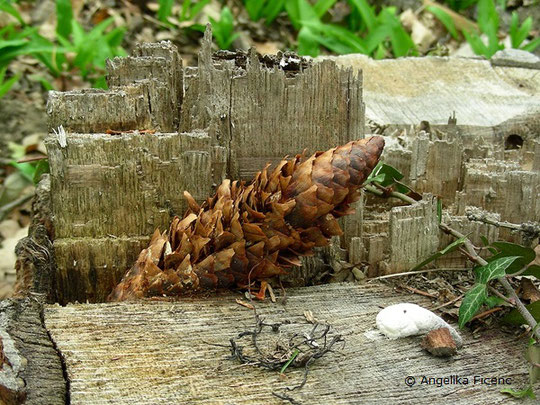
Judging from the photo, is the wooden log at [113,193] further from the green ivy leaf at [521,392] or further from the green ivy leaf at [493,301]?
the green ivy leaf at [521,392]

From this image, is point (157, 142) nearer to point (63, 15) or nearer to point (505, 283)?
point (505, 283)

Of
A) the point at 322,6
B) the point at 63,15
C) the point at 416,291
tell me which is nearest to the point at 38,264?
A: the point at 416,291

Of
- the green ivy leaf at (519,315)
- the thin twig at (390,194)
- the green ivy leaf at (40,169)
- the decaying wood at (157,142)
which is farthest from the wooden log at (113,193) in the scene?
the green ivy leaf at (519,315)

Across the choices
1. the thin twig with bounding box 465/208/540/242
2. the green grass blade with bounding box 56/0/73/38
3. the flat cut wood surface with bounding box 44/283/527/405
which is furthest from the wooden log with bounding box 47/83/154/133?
the green grass blade with bounding box 56/0/73/38

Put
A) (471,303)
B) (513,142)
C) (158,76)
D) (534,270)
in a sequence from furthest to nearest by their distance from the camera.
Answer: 1. (513,142)
2. (158,76)
3. (534,270)
4. (471,303)

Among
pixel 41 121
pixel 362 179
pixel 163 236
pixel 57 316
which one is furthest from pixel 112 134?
pixel 41 121

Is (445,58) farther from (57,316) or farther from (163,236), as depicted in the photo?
(57,316)

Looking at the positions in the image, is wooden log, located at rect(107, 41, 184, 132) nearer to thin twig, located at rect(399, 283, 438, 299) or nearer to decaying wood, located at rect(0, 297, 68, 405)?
decaying wood, located at rect(0, 297, 68, 405)
